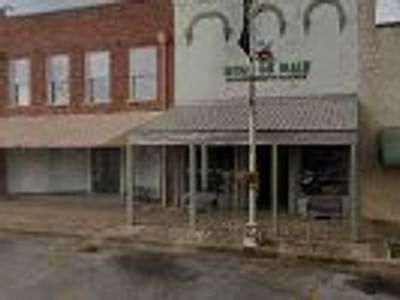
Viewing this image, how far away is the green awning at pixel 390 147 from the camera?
55.0ft

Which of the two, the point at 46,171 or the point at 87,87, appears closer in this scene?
the point at 87,87

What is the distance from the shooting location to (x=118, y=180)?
23172 millimetres

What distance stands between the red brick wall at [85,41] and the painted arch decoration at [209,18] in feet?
2.60

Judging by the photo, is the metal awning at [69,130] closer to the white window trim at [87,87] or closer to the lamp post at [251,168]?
the white window trim at [87,87]

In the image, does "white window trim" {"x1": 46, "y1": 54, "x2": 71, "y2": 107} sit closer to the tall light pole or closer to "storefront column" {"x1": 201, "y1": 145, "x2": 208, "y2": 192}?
"storefront column" {"x1": 201, "y1": 145, "x2": 208, "y2": 192}

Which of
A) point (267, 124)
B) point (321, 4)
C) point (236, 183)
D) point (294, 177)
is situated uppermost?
point (321, 4)

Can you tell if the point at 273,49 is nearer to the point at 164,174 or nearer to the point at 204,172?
the point at 204,172

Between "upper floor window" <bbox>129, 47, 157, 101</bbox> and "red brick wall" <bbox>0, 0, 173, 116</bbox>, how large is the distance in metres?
0.21

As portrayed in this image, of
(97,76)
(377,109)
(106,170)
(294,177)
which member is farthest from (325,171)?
(97,76)

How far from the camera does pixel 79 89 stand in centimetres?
2278

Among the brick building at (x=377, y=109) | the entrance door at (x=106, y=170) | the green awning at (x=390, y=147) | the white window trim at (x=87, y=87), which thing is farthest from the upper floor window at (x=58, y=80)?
the green awning at (x=390, y=147)

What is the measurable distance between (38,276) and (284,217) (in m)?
8.54

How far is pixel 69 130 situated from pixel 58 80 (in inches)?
91.8

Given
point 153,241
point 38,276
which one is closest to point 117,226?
point 153,241
